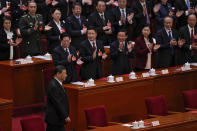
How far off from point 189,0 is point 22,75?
4695mm

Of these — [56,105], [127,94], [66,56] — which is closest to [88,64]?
[66,56]

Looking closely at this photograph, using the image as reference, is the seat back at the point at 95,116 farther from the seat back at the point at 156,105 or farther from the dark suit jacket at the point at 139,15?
the dark suit jacket at the point at 139,15

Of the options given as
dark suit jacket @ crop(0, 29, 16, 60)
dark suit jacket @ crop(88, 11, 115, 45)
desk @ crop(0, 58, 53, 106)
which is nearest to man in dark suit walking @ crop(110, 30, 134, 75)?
desk @ crop(0, 58, 53, 106)

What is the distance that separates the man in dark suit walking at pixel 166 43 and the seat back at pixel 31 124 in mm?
3767

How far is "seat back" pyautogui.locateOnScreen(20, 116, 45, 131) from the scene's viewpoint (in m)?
6.82

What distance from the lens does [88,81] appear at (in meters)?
8.62

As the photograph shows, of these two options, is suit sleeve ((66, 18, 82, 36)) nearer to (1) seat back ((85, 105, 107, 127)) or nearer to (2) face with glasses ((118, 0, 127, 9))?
(2) face with glasses ((118, 0, 127, 9))

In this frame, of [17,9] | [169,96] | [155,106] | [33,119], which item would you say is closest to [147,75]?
[169,96]

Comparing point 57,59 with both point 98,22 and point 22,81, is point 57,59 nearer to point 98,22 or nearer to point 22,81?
point 22,81

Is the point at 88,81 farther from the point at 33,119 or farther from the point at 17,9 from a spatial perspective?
the point at 17,9

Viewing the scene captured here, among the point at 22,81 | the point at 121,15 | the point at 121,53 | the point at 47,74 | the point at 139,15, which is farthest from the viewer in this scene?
the point at 139,15

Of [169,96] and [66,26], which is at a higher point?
[66,26]

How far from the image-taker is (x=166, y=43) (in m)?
9.96

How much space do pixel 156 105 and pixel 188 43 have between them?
2573 mm
